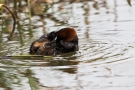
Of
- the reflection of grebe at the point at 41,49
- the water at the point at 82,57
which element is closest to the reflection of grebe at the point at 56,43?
the reflection of grebe at the point at 41,49

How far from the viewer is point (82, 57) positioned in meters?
6.23

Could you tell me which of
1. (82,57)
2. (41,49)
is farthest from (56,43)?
(82,57)

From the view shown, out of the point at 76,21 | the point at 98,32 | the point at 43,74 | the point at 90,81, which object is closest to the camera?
the point at 90,81

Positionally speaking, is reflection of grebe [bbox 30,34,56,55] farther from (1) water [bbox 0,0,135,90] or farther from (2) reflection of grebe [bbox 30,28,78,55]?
(1) water [bbox 0,0,135,90]

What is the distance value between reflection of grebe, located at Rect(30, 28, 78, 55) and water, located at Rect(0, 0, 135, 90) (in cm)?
14

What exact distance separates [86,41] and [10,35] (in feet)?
4.67

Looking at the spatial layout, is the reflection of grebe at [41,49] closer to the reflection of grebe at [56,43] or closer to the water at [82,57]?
the reflection of grebe at [56,43]

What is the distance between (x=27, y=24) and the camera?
911cm

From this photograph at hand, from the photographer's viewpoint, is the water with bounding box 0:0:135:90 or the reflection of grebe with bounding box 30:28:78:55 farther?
the reflection of grebe with bounding box 30:28:78:55

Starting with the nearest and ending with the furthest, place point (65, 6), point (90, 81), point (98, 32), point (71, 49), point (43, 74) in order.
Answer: point (90, 81)
point (43, 74)
point (71, 49)
point (98, 32)
point (65, 6)

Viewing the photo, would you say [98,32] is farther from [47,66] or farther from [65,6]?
[65,6]

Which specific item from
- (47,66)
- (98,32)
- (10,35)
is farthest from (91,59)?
(10,35)

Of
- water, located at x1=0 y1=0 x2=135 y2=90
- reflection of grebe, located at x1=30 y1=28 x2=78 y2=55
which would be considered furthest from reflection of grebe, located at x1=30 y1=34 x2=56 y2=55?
water, located at x1=0 y1=0 x2=135 y2=90

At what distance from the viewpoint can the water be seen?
5051 mm
